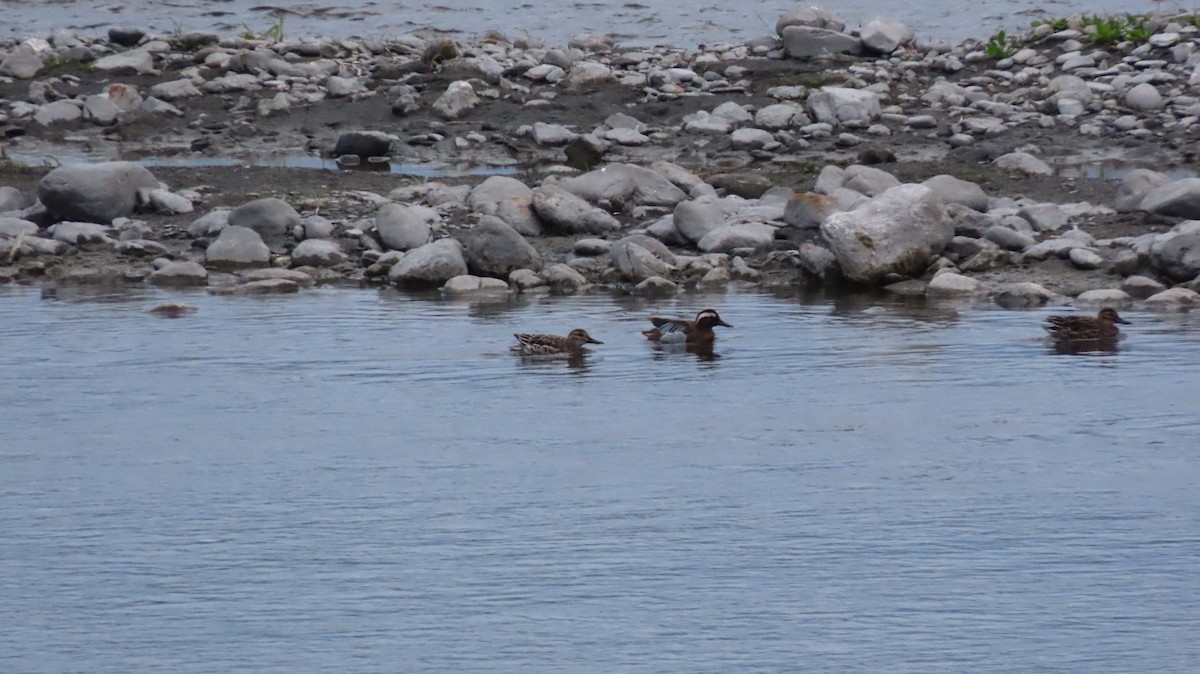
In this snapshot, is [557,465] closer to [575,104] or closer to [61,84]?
[575,104]

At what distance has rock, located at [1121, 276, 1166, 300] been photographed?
14625 millimetres

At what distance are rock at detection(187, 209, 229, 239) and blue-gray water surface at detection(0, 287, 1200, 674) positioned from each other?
3.68m

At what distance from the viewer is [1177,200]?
16.3 m

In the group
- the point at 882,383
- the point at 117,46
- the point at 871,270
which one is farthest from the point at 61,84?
the point at 882,383

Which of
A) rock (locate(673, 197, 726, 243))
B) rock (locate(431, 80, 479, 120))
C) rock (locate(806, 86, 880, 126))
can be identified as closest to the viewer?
rock (locate(673, 197, 726, 243))

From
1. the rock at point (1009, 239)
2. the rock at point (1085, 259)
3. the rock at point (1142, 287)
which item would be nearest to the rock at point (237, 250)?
the rock at point (1009, 239)

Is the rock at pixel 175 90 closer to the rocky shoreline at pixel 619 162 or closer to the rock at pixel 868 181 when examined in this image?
the rocky shoreline at pixel 619 162

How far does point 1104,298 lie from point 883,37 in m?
13.2

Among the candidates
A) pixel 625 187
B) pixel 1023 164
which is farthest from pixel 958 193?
pixel 1023 164

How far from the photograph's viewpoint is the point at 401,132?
2433cm

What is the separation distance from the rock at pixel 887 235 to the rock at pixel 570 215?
249 centimetres

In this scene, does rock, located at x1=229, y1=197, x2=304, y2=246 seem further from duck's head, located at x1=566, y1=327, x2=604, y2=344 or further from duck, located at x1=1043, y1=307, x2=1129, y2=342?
duck, located at x1=1043, y1=307, x2=1129, y2=342

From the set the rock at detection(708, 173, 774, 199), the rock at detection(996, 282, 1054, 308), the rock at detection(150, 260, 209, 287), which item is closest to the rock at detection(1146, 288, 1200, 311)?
the rock at detection(996, 282, 1054, 308)

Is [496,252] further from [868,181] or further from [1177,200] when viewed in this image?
[1177,200]
